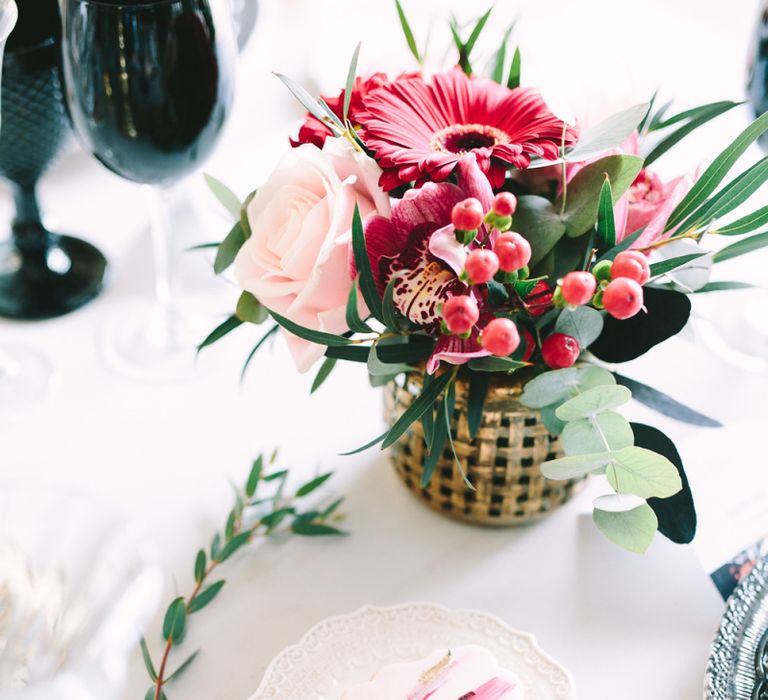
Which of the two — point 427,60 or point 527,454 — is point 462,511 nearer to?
point 527,454

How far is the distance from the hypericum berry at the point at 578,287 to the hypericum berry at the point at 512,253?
21 millimetres

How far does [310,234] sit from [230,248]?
0.30 feet

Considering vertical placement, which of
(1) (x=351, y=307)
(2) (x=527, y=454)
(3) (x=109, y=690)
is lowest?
(3) (x=109, y=690)

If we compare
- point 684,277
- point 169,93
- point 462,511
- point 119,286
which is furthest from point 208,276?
point 684,277

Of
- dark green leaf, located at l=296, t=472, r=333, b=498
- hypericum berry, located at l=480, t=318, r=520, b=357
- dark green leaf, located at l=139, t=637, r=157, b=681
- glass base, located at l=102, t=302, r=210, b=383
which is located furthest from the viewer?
glass base, located at l=102, t=302, r=210, b=383

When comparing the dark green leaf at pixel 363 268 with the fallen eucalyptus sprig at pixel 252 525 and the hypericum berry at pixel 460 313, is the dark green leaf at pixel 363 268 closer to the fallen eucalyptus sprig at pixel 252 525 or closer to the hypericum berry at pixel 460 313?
the hypericum berry at pixel 460 313

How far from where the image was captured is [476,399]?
1.71ft

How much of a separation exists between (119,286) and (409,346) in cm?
39

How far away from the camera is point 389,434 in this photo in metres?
0.49

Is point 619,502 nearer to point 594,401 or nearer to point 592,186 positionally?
point 594,401

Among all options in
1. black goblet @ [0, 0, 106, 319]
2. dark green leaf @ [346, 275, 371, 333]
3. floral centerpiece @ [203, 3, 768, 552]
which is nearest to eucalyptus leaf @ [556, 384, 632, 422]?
floral centerpiece @ [203, 3, 768, 552]

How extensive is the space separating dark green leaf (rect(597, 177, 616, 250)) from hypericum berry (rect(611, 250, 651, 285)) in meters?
0.04

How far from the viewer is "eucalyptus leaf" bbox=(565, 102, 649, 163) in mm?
459

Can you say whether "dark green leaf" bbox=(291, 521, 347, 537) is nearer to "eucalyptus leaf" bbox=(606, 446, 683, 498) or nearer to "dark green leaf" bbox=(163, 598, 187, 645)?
"dark green leaf" bbox=(163, 598, 187, 645)
